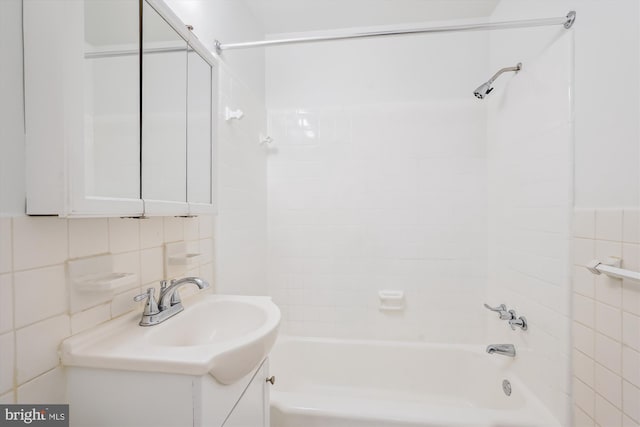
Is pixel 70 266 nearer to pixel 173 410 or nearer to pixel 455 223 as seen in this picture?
pixel 173 410

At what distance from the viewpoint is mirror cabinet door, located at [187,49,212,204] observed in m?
1.21

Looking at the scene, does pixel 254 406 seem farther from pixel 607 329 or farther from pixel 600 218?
pixel 600 218

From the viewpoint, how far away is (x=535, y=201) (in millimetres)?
1586

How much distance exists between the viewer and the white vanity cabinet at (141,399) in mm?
737

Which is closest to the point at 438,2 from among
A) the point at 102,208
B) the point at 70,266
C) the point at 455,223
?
the point at 455,223

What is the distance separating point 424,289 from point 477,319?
397 mm

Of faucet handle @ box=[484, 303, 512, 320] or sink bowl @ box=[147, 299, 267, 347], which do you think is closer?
sink bowl @ box=[147, 299, 267, 347]

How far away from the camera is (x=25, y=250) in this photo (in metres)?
0.69

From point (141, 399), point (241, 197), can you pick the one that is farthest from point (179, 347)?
point (241, 197)

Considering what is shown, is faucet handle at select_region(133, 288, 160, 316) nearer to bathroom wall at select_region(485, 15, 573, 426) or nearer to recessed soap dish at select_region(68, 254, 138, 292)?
recessed soap dish at select_region(68, 254, 138, 292)

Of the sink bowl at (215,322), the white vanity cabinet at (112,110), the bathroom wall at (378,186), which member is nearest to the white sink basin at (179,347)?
the sink bowl at (215,322)

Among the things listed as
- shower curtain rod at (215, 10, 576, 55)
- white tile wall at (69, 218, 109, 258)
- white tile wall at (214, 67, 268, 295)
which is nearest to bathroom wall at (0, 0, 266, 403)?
white tile wall at (69, 218, 109, 258)

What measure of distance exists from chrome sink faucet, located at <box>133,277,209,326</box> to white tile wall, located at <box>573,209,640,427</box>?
1.41 metres

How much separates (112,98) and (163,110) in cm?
23
